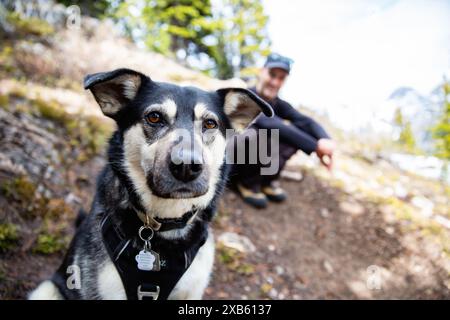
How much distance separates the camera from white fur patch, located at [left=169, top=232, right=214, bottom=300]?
2375mm

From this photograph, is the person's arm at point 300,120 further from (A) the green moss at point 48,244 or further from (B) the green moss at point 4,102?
(B) the green moss at point 4,102

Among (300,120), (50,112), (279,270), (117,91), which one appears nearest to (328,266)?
(279,270)

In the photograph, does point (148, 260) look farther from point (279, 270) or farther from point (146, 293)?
point (279, 270)

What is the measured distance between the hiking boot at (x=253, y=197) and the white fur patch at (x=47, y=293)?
3.26m

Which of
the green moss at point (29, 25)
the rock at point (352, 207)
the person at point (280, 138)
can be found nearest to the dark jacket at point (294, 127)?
the person at point (280, 138)

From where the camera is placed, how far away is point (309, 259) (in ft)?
14.8

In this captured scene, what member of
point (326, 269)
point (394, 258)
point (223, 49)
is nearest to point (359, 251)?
point (394, 258)

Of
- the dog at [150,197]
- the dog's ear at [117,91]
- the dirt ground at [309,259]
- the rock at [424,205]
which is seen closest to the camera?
the dog at [150,197]

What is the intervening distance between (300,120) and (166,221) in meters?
3.32

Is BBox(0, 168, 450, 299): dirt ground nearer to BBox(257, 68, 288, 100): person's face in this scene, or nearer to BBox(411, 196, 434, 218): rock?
BBox(411, 196, 434, 218): rock

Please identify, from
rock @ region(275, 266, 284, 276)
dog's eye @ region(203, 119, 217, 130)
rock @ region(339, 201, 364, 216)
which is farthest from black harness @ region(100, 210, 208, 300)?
rock @ region(339, 201, 364, 216)

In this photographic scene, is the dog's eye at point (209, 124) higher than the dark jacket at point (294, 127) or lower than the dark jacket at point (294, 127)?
higher

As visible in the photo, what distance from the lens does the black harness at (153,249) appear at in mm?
2188

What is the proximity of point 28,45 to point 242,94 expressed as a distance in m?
6.75
